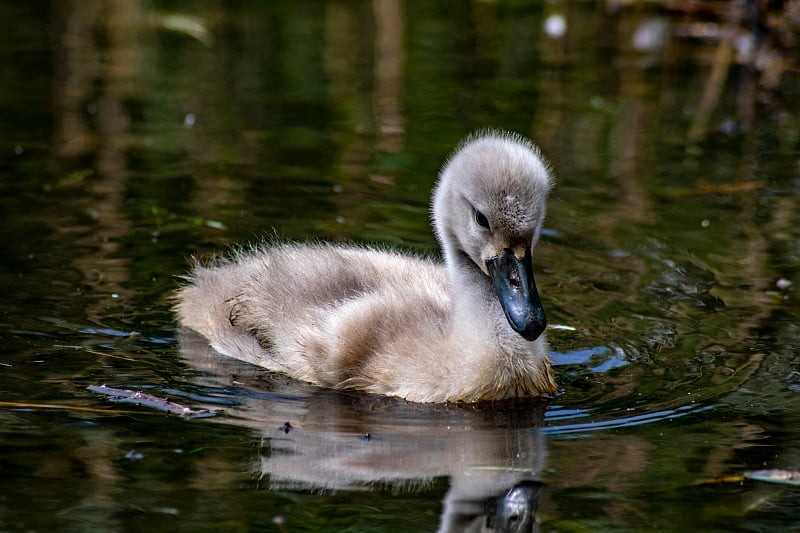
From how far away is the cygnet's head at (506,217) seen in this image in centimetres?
512

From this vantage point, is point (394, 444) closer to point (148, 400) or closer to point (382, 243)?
point (148, 400)

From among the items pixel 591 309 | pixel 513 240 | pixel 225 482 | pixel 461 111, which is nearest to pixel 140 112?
pixel 461 111

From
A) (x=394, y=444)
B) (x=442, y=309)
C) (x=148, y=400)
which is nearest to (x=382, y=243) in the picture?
(x=442, y=309)

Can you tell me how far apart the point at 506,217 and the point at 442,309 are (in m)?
0.64

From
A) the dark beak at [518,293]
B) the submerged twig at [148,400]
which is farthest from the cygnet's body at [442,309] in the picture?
the submerged twig at [148,400]

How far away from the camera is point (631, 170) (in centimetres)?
897

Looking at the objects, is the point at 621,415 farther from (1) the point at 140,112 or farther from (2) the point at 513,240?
(1) the point at 140,112

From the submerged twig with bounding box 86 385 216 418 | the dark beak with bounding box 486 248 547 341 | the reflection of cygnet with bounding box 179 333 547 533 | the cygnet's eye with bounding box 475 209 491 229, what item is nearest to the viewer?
the reflection of cygnet with bounding box 179 333 547 533

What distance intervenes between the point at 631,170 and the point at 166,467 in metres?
5.32

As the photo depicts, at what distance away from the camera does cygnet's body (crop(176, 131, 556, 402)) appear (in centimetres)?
517

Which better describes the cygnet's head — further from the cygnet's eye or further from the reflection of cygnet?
the reflection of cygnet

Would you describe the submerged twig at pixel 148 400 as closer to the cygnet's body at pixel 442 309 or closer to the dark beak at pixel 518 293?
the cygnet's body at pixel 442 309

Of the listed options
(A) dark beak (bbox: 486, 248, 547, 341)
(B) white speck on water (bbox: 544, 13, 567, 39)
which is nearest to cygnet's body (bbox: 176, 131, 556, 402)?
(A) dark beak (bbox: 486, 248, 547, 341)

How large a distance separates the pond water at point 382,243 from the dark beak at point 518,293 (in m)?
0.36
